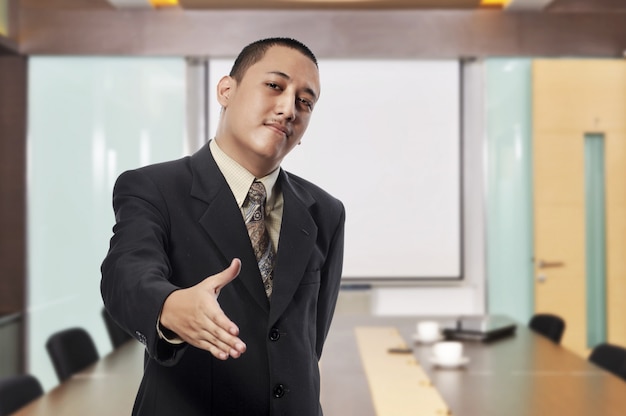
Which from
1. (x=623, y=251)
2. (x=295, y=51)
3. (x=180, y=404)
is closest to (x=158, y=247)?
(x=180, y=404)

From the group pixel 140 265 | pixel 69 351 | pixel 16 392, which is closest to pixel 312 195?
pixel 140 265

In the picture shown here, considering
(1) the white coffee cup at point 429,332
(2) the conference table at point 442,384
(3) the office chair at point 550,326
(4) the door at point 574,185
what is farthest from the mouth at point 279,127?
(4) the door at point 574,185

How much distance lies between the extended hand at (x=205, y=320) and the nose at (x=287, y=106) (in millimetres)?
354

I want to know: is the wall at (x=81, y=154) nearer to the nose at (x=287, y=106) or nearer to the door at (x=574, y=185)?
the door at (x=574, y=185)

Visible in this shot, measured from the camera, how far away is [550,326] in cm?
487

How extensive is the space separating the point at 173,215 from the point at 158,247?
11 centimetres

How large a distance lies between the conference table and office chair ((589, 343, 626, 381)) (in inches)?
6.8

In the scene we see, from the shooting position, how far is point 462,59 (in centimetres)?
644

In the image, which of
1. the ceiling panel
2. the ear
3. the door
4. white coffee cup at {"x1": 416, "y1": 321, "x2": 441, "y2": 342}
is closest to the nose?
the ear

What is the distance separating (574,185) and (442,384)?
3565mm

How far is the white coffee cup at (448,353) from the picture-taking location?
3.50m

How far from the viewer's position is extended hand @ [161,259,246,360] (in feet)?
2.88

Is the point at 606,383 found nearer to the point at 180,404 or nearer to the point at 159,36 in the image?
the point at 180,404

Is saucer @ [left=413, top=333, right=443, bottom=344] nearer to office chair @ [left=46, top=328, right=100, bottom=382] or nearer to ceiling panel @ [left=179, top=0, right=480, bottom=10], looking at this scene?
office chair @ [left=46, top=328, right=100, bottom=382]
